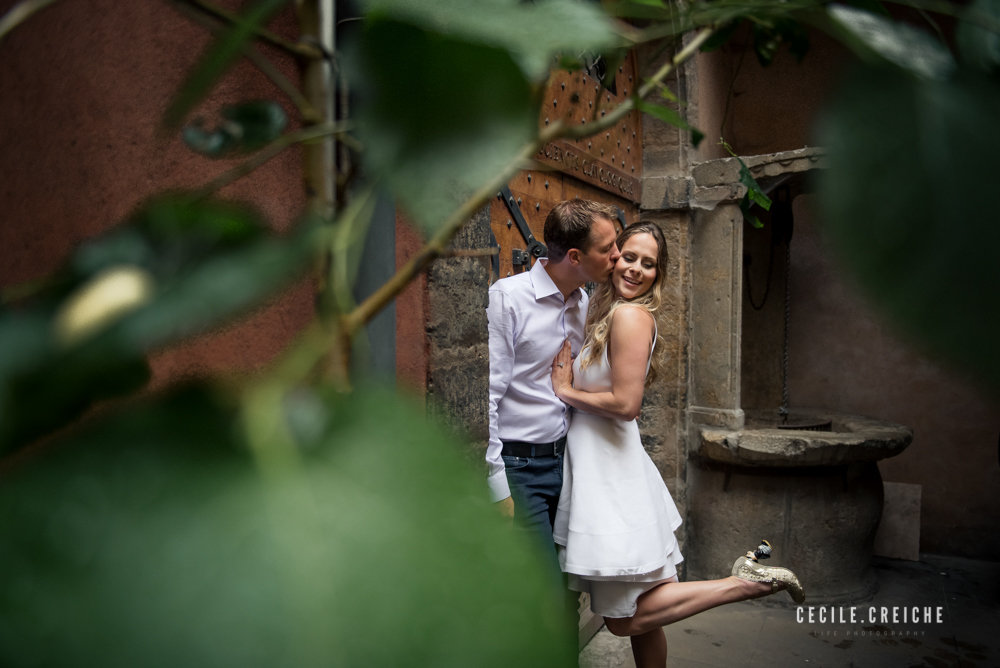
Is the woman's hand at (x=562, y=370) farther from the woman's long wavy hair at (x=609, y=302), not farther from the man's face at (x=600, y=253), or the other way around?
the man's face at (x=600, y=253)

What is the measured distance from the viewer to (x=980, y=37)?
14 cm

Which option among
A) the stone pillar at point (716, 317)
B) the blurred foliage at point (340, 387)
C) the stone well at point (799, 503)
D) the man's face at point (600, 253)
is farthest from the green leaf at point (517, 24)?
the stone pillar at point (716, 317)

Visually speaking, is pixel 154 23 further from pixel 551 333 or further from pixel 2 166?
pixel 551 333

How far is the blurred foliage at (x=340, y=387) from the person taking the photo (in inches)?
3.6

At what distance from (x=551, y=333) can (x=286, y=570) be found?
222 cm

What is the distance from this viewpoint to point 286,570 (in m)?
0.09

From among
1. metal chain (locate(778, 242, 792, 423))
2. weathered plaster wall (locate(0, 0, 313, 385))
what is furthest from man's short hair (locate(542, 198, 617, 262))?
metal chain (locate(778, 242, 792, 423))

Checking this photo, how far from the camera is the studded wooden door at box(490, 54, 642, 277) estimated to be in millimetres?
2754

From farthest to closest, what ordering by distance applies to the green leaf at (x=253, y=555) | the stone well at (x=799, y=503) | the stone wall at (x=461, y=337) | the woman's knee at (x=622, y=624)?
the stone well at (x=799, y=503)
the woman's knee at (x=622, y=624)
the stone wall at (x=461, y=337)
the green leaf at (x=253, y=555)

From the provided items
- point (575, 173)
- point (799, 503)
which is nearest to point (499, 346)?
point (575, 173)

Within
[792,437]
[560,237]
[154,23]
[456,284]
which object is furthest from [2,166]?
[792,437]

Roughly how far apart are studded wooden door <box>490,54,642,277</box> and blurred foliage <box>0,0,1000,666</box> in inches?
85.4

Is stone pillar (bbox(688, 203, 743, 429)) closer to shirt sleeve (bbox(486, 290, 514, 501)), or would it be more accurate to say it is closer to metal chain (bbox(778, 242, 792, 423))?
metal chain (bbox(778, 242, 792, 423))

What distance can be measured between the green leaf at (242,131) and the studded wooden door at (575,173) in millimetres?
2138
